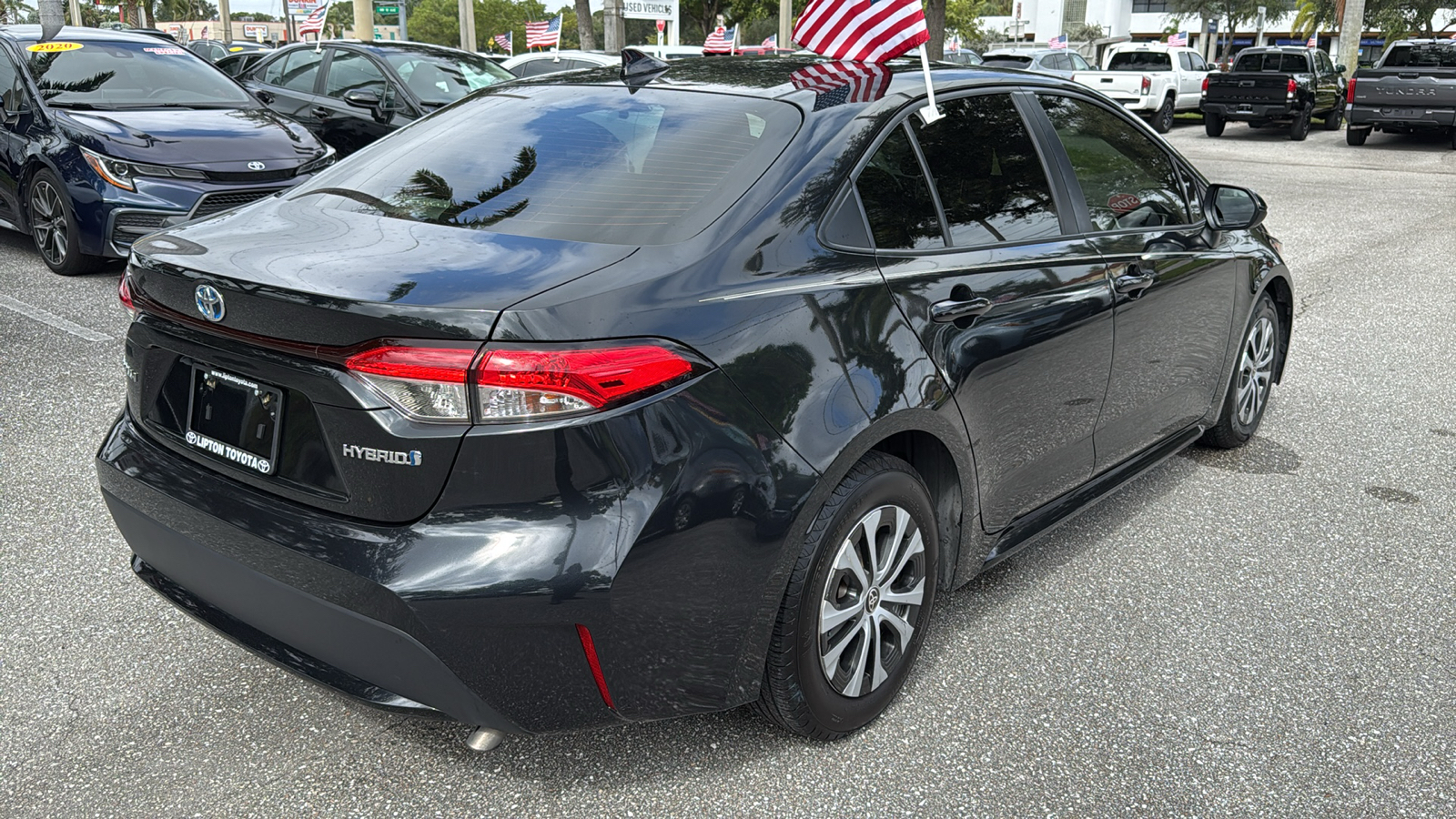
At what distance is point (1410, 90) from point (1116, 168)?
20051 millimetres

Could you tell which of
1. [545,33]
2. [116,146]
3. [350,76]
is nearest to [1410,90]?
[545,33]

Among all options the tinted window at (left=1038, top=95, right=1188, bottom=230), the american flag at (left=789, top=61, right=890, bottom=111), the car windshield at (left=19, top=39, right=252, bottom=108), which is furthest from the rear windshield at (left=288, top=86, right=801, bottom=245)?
the car windshield at (left=19, top=39, right=252, bottom=108)

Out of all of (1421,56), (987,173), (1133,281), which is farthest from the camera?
(1421,56)

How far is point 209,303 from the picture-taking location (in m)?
2.42

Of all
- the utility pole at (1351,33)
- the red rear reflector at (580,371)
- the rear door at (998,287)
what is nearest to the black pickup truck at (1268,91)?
A: the utility pole at (1351,33)

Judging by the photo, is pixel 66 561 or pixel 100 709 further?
pixel 66 561

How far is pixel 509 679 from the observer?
2273 mm

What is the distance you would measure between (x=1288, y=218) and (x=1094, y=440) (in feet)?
32.9

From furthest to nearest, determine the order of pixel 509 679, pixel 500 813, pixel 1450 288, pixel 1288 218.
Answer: pixel 1288 218 → pixel 1450 288 → pixel 500 813 → pixel 509 679

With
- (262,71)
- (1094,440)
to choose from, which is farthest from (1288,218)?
(262,71)

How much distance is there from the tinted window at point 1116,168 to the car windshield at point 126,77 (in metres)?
6.89

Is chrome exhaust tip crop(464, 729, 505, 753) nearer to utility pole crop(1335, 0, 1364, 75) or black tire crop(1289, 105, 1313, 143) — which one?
black tire crop(1289, 105, 1313, 143)

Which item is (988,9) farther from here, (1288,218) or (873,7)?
(873,7)

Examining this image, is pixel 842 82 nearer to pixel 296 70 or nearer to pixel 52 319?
pixel 52 319
